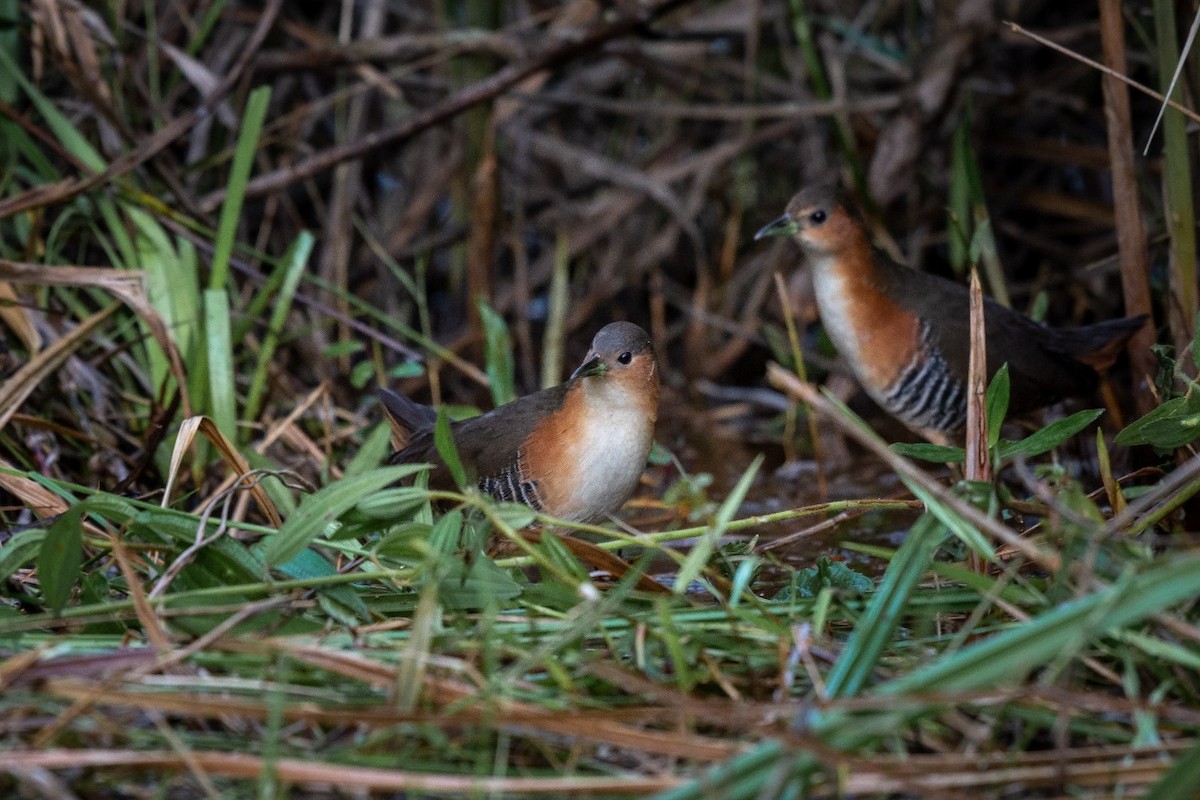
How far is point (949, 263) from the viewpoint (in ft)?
18.6

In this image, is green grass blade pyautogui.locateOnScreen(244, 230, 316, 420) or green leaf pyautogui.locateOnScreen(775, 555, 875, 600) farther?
green grass blade pyautogui.locateOnScreen(244, 230, 316, 420)

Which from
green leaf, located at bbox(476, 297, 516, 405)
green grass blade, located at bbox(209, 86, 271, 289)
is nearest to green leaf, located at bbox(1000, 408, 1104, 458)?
green leaf, located at bbox(476, 297, 516, 405)

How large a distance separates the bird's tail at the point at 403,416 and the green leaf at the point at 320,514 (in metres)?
1.55

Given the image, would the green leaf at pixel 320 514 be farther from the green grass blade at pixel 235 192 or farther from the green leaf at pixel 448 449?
the green grass blade at pixel 235 192

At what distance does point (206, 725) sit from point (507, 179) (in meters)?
4.08

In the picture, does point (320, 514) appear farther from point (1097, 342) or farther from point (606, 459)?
point (1097, 342)

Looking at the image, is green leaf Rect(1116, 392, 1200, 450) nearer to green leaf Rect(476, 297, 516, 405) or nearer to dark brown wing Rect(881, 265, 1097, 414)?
dark brown wing Rect(881, 265, 1097, 414)

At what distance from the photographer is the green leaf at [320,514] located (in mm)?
2229

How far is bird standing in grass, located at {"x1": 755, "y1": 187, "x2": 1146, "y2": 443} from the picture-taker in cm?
426

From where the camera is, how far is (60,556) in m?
2.21

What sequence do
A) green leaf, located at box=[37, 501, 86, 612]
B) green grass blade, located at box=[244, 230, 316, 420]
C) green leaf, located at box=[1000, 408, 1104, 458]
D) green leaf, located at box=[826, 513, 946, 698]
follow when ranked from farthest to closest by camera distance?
green grass blade, located at box=[244, 230, 316, 420], green leaf, located at box=[1000, 408, 1104, 458], green leaf, located at box=[37, 501, 86, 612], green leaf, located at box=[826, 513, 946, 698]

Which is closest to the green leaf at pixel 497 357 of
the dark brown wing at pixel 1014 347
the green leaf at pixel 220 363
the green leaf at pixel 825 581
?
the green leaf at pixel 220 363

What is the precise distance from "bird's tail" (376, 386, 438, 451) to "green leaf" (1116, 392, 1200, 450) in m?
1.84

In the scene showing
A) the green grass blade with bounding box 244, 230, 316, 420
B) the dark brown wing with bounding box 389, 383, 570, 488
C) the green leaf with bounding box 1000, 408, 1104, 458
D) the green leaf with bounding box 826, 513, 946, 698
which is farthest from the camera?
the green grass blade with bounding box 244, 230, 316, 420
